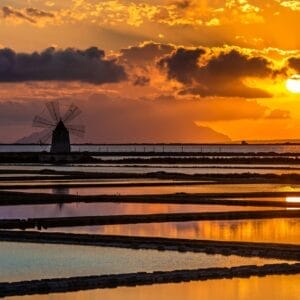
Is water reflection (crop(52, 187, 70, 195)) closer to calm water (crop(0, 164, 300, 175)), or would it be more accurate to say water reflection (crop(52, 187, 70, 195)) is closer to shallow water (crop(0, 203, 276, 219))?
shallow water (crop(0, 203, 276, 219))

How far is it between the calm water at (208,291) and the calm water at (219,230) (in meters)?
4.72

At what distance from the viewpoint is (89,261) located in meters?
14.9

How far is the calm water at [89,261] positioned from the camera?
45.6ft

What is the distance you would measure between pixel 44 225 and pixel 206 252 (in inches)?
244

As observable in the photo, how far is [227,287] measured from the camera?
505 inches

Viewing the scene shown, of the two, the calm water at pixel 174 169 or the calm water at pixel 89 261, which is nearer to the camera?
the calm water at pixel 89 261

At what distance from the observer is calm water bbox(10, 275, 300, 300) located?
12109mm

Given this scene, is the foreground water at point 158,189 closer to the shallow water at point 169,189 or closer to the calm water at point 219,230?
the shallow water at point 169,189

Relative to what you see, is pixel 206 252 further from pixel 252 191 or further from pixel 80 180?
pixel 80 180

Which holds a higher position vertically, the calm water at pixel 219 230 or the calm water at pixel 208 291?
the calm water at pixel 219 230

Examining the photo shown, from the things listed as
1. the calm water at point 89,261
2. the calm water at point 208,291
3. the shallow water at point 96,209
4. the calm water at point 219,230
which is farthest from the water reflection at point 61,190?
the calm water at point 208,291

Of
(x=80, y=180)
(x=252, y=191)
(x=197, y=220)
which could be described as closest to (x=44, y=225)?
(x=197, y=220)

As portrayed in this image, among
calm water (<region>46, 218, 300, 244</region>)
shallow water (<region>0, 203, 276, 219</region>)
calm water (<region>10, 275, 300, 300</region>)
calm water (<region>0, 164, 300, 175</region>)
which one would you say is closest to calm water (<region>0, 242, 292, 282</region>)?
calm water (<region>10, 275, 300, 300</region>)

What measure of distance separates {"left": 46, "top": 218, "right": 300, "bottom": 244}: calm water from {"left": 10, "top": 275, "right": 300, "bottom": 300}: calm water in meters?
4.72
